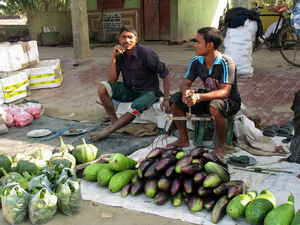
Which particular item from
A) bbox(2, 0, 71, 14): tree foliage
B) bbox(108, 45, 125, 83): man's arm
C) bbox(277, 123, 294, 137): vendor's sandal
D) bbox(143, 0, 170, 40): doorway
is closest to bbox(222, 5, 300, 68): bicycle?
bbox(277, 123, 294, 137): vendor's sandal

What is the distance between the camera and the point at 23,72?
6.07 m

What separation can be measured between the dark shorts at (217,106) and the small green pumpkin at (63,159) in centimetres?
129

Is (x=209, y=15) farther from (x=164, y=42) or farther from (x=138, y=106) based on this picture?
(x=138, y=106)

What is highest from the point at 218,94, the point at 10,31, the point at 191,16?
the point at 191,16

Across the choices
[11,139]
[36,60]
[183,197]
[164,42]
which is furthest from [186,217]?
[164,42]

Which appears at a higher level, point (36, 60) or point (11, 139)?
point (36, 60)

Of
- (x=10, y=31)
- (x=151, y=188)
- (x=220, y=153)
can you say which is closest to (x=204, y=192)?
(x=151, y=188)

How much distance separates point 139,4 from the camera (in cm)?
1348

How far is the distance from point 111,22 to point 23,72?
879 cm

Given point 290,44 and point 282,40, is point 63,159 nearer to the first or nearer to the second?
point 290,44

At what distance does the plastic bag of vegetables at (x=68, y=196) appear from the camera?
230 cm

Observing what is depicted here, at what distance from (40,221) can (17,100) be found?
4.19 m

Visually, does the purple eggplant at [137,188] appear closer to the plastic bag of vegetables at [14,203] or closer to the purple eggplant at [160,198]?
the purple eggplant at [160,198]

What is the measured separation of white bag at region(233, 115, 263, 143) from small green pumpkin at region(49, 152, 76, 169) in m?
1.93
